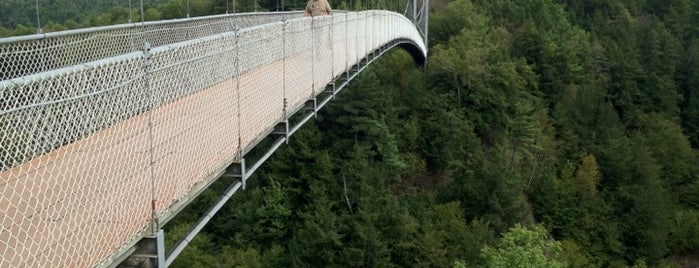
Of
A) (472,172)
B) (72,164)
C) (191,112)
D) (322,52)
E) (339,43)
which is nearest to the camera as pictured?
(72,164)

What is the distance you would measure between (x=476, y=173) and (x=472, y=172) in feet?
0.60

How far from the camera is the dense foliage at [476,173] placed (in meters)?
20.6

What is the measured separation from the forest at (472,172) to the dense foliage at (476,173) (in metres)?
0.07

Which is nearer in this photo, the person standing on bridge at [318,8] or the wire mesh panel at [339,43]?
the wire mesh panel at [339,43]

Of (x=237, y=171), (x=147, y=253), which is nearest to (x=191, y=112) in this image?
(x=237, y=171)

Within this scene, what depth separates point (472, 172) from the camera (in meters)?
23.2

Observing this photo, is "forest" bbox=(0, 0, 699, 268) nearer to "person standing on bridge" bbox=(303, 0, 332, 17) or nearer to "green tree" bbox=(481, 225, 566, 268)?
"green tree" bbox=(481, 225, 566, 268)

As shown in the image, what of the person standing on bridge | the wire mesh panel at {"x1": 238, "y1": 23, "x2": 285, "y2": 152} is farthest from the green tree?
the wire mesh panel at {"x1": 238, "y1": 23, "x2": 285, "y2": 152}

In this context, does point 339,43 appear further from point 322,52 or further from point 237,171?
point 237,171

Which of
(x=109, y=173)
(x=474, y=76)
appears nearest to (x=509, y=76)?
(x=474, y=76)

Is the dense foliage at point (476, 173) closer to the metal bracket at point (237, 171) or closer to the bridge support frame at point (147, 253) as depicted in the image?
the metal bracket at point (237, 171)

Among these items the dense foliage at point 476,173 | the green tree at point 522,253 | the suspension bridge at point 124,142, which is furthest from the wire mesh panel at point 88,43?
the green tree at point 522,253

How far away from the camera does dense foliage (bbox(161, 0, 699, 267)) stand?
20609 mm

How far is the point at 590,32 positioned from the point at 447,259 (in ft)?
96.1
